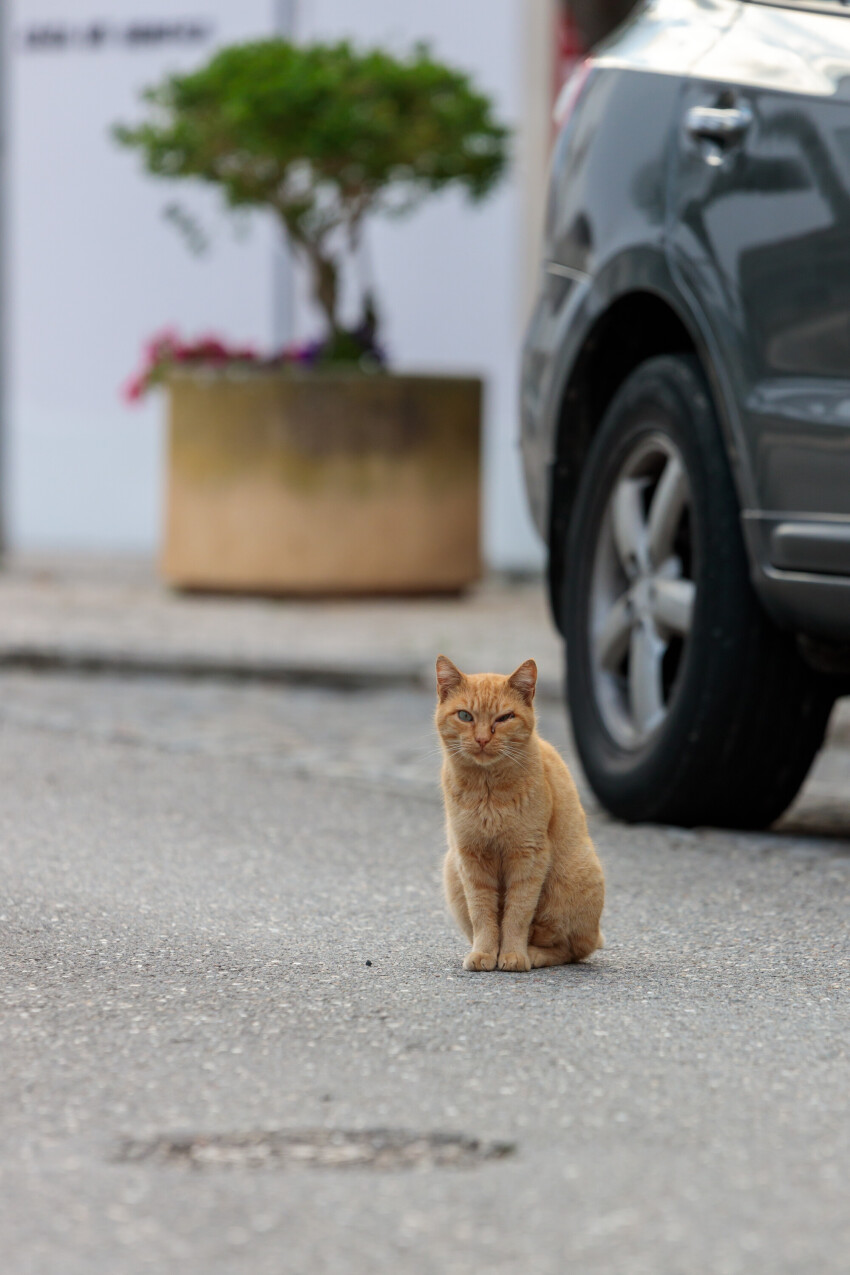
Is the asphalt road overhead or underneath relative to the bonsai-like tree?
underneath

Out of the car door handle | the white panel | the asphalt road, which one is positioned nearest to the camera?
the asphalt road

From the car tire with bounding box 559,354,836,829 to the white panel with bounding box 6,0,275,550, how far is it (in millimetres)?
8030

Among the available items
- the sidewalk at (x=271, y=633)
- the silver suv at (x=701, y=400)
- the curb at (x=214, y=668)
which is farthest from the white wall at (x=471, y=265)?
the silver suv at (x=701, y=400)

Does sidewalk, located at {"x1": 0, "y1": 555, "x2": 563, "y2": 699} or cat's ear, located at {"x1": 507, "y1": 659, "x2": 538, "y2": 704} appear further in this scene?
sidewalk, located at {"x1": 0, "y1": 555, "x2": 563, "y2": 699}

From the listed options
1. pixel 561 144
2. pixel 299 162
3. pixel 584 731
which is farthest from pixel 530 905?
pixel 299 162

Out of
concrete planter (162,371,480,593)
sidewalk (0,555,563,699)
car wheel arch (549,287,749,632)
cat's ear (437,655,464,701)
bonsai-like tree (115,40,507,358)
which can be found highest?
bonsai-like tree (115,40,507,358)

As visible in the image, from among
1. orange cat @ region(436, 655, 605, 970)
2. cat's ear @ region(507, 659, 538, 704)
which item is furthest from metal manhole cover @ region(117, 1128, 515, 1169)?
cat's ear @ region(507, 659, 538, 704)

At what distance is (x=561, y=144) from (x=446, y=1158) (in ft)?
10.2

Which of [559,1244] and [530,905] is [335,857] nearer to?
[530,905]

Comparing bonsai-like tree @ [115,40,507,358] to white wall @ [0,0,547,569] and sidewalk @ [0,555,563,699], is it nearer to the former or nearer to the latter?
sidewalk @ [0,555,563,699]

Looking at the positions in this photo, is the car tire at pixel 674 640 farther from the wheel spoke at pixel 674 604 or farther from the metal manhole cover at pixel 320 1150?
the metal manhole cover at pixel 320 1150

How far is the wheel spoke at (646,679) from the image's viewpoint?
4.64 meters

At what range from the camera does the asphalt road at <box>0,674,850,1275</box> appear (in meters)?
2.25

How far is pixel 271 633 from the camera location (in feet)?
28.3
